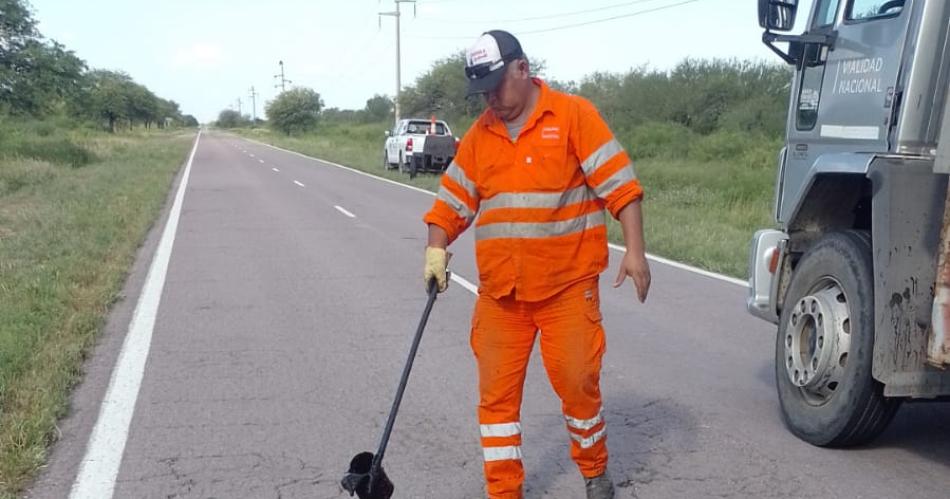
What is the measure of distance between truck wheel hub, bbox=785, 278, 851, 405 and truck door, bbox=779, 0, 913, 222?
1.73 feet

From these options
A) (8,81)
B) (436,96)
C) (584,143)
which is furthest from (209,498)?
(436,96)

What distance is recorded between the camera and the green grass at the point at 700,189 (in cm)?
1182

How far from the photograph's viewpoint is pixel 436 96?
6294cm

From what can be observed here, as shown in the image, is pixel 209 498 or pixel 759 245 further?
pixel 759 245

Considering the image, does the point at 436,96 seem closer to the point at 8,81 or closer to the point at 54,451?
the point at 8,81

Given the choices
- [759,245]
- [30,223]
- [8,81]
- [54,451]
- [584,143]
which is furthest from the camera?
[8,81]

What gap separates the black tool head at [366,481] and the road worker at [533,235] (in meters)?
0.41

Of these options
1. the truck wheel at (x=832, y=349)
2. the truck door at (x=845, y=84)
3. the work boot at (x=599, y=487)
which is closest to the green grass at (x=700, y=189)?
the truck door at (x=845, y=84)

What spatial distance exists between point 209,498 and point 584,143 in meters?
2.19

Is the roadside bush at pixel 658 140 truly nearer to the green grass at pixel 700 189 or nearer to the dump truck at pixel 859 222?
the green grass at pixel 700 189

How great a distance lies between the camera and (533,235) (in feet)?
11.7

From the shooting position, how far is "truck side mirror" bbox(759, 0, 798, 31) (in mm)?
4824

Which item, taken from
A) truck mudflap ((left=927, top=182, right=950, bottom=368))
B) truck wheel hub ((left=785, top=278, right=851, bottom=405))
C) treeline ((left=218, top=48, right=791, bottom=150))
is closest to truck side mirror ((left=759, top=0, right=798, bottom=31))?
truck wheel hub ((left=785, top=278, right=851, bottom=405))

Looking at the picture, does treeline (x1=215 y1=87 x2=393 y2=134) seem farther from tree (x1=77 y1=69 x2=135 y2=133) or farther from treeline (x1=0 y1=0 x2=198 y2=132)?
treeline (x1=0 y1=0 x2=198 y2=132)
